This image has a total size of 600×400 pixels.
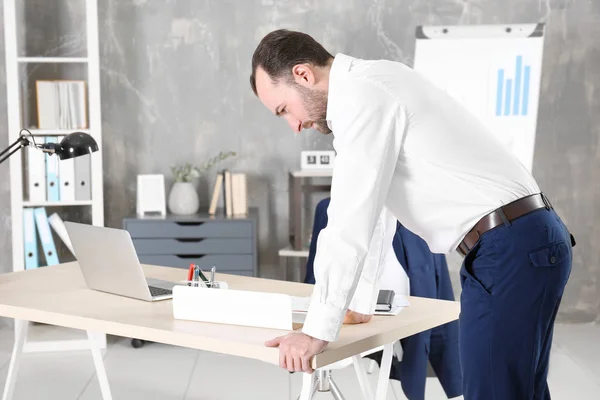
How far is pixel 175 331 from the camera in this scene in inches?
81.5

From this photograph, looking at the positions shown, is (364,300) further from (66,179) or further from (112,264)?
(66,179)

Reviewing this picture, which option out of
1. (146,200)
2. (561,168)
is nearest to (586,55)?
(561,168)

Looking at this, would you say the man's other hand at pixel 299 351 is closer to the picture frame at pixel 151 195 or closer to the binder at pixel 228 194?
the binder at pixel 228 194

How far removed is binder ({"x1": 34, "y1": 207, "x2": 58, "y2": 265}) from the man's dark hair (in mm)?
2924

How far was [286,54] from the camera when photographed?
198 cm

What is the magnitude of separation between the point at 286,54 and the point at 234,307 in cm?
66

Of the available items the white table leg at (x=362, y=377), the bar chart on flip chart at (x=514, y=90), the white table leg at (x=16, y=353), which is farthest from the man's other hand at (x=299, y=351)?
the bar chart on flip chart at (x=514, y=90)

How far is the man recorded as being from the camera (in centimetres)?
180

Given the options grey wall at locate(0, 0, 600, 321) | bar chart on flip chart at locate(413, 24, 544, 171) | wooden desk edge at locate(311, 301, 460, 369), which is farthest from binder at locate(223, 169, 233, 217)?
wooden desk edge at locate(311, 301, 460, 369)

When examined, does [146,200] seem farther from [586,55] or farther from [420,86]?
[420,86]

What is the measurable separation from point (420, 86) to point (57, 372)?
295 centimetres

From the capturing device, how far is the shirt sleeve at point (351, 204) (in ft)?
5.89

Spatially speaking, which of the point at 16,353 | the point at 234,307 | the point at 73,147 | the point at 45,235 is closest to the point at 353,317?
the point at 234,307

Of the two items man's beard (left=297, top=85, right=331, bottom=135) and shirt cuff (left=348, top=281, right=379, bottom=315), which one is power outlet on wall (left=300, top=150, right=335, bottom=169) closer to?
shirt cuff (left=348, top=281, right=379, bottom=315)
